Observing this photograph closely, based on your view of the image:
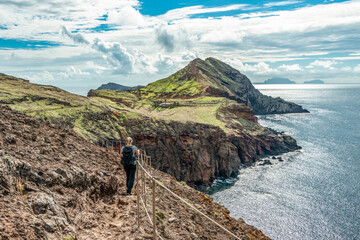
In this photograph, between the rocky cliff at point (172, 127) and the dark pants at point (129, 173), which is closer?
the dark pants at point (129, 173)

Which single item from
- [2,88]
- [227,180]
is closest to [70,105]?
[2,88]

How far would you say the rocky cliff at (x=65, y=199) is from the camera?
8477 mm

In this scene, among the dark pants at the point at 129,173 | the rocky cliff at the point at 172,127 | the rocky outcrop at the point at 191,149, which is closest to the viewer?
the dark pants at the point at 129,173

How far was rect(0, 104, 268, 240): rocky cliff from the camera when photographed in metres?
8.48

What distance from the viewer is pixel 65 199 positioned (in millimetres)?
10648

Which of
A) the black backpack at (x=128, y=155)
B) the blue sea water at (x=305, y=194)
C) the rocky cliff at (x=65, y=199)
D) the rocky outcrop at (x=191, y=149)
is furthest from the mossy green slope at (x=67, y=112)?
the black backpack at (x=128, y=155)

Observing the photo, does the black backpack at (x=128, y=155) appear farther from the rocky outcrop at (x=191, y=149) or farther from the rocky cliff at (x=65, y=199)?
the rocky outcrop at (x=191, y=149)

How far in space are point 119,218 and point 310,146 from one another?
127 m

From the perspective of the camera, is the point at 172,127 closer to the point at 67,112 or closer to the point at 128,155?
the point at 67,112

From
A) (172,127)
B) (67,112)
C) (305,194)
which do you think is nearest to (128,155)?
(67,112)

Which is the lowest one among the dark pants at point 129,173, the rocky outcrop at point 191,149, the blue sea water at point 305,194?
the blue sea water at point 305,194

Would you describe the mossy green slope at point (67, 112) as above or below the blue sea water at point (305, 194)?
above

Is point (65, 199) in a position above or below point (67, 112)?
below

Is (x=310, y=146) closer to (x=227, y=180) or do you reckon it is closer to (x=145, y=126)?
(x=227, y=180)
